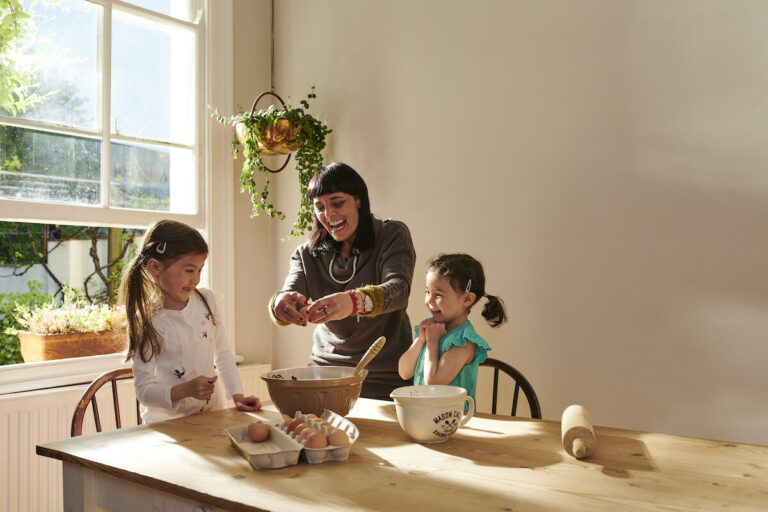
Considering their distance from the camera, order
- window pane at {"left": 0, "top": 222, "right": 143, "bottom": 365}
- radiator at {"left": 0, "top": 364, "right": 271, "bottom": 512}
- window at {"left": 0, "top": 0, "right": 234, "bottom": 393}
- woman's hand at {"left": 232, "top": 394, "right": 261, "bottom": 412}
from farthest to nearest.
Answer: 1. window pane at {"left": 0, "top": 222, "right": 143, "bottom": 365}
2. window at {"left": 0, "top": 0, "right": 234, "bottom": 393}
3. radiator at {"left": 0, "top": 364, "right": 271, "bottom": 512}
4. woman's hand at {"left": 232, "top": 394, "right": 261, "bottom": 412}

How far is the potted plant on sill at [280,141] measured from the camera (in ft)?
9.30

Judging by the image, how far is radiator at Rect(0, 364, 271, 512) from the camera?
91.7 inches

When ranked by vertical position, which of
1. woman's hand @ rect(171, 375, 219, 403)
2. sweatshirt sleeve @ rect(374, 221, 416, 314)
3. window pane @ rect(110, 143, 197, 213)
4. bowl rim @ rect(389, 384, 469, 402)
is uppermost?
window pane @ rect(110, 143, 197, 213)

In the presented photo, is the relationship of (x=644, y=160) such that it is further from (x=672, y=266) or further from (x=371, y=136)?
(x=371, y=136)

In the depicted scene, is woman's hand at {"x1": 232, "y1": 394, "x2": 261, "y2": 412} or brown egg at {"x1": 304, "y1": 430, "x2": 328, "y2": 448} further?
woman's hand at {"x1": 232, "y1": 394, "x2": 261, "y2": 412}

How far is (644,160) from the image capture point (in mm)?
2162

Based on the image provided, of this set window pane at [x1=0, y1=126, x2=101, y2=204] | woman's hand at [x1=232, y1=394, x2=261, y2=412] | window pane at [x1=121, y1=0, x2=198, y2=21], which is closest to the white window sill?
window pane at [x1=0, y1=126, x2=101, y2=204]

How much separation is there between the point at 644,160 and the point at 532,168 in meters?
0.41

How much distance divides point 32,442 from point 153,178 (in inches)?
47.8

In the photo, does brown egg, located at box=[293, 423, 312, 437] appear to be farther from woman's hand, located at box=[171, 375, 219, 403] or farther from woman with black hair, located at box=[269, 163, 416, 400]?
woman with black hair, located at box=[269, 163, 416, 400]

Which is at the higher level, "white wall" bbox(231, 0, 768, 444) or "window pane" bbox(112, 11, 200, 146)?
"window pane" bbox(112, 11, 200, 146)

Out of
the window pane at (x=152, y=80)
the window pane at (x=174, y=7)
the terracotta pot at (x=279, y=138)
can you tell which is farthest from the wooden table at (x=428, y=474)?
the window pane at (x=174, y=7)

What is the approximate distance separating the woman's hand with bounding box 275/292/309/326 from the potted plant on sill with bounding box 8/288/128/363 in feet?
3.10

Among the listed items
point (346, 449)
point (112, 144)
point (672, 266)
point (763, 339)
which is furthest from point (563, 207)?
point (112, 144)
